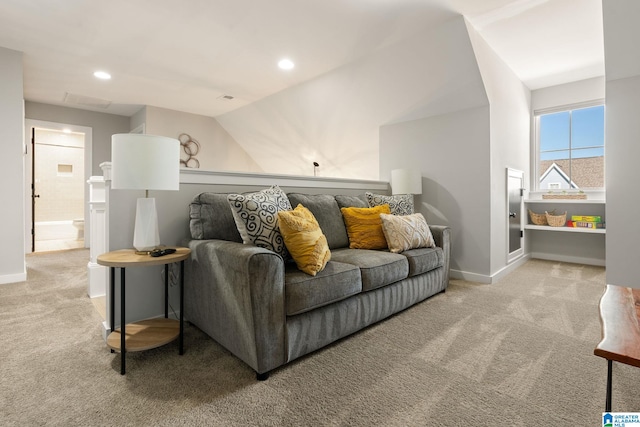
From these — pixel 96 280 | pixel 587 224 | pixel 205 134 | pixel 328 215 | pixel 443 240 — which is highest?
pixel 205 134

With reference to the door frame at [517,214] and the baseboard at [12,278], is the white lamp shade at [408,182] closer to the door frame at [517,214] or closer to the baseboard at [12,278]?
the door frame at [517,214]

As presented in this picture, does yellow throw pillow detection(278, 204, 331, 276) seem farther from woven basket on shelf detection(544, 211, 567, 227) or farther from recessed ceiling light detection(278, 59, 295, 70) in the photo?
woven basket on shelf detection(544, 211, 567, 227)

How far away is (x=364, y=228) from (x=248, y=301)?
4.83 ft

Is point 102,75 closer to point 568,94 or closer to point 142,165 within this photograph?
point 142,165

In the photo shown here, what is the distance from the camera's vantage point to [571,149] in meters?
4.46

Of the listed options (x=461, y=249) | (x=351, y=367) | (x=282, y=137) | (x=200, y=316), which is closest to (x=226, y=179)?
(x=200, y=316)

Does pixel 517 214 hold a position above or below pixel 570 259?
above

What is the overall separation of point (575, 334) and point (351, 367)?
155 cm

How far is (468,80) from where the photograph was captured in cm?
323

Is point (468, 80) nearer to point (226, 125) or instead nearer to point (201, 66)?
point (201, 66)

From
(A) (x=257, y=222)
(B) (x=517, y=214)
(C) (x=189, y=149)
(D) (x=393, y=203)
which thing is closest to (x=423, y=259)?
(D) (x=393, y=203)

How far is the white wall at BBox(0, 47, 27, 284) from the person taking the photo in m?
3.44

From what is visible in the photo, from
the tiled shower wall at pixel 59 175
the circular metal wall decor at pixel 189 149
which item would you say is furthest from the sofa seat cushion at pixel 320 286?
the tiled shower wall at pixel 59 175

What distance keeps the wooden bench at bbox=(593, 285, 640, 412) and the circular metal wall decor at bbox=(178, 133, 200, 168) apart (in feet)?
19.7
